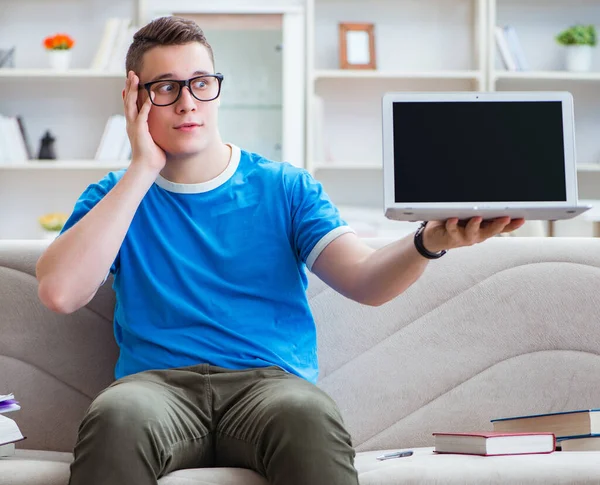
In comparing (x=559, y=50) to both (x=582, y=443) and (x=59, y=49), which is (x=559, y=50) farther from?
(x=582, y=443)

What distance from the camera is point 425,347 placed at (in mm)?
1854

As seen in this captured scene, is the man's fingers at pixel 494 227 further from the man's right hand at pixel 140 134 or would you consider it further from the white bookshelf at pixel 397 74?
the white bookshelf at pixel 397 74

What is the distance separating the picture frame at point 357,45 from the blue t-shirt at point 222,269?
9.47 ft

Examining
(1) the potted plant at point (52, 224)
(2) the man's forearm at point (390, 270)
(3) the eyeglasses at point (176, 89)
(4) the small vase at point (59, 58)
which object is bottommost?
(2) the man's forearm at point (390, 270)

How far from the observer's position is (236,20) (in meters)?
4.36

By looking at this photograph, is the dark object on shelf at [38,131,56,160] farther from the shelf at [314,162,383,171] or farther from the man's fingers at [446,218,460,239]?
the man's fingers at [446,218,460,239]

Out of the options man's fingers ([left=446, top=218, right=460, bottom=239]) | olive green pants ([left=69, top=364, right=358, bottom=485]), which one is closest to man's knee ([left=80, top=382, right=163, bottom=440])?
olive green pants ([left=69, top=364, right=358, bottom=485])

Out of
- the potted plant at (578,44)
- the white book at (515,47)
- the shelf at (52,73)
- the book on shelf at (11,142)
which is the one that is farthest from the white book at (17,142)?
the potted plant at (578,44)

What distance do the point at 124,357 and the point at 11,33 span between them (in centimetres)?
341

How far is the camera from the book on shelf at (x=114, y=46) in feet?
14.4

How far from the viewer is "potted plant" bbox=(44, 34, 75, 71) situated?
4.39 meters

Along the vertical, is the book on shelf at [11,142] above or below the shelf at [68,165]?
above

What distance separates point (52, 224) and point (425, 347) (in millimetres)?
2850

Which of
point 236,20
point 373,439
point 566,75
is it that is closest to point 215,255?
point 373,439
